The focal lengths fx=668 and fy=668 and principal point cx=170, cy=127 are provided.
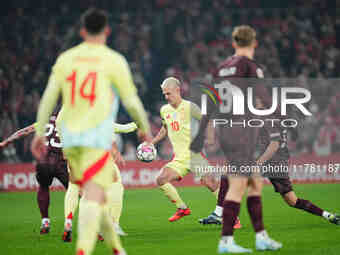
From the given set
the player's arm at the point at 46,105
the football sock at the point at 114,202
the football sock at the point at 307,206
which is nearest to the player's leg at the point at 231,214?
the player's arm at the point at 46,105

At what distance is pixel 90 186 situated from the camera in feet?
18.5

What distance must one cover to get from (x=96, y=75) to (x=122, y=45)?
18.5 metres

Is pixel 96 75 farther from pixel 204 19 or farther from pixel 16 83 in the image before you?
pixel 204 19

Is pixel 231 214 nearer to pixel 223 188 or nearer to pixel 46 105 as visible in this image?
pixel 46 105

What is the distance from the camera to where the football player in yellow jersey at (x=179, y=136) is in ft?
35.7

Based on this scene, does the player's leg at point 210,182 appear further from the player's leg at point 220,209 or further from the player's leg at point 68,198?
the player's leg at point 68,198

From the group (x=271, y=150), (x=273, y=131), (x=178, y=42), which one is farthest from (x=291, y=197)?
(x=178, y=42)

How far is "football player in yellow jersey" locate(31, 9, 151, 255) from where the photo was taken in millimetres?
5617

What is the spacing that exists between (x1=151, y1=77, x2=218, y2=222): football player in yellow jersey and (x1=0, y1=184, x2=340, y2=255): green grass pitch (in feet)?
2.16

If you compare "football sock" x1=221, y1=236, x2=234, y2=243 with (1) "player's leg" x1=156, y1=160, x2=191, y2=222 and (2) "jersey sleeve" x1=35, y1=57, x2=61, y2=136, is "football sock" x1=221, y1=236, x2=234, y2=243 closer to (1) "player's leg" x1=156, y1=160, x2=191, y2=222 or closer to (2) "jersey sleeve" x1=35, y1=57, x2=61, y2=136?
(2) "jersey sleeve" x1=35, y1=57, x2=61, y2=136

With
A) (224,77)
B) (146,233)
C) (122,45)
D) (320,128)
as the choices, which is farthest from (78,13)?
(224,77)

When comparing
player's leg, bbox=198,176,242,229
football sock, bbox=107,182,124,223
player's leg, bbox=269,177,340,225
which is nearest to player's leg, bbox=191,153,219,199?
player's leg, bbox=198,176,242,229

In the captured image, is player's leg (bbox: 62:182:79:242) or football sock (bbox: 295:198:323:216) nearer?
player's leg (bbox: 62:182:79:242)

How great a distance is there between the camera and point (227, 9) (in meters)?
26.2
